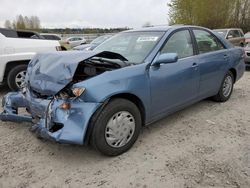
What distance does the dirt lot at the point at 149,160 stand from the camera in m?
2.67

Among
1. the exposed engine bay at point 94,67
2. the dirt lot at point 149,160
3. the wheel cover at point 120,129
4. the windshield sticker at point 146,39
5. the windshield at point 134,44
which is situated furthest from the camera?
the windshield sticker at point 146,39

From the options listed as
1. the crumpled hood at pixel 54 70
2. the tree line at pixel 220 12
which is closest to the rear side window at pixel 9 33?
the crumpled hood at pixel 54 70

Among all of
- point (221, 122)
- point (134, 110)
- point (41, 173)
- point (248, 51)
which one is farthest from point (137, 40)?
point (248, 51)

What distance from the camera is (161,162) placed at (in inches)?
117

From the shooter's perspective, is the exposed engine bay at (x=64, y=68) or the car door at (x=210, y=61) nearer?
the exposed engine bay at (x=64, y=68)

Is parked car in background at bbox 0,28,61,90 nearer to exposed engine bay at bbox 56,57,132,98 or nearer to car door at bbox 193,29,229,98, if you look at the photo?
exposed engine bay at bbox 56,57,132,98

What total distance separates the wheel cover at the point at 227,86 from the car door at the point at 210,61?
293 mm

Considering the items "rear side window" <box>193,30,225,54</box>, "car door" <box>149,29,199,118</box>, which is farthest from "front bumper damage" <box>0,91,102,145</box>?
"rear side window" <box>193,30,225,54</box>

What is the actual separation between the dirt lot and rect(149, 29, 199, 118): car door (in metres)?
0.44

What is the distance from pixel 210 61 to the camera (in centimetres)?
438

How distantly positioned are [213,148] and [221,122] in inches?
37.9

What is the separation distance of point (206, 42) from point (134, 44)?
1.46m

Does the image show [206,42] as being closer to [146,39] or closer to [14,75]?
[146,39]

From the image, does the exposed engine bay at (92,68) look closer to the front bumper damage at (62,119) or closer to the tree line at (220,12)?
the front bumper damage at (62,119)
